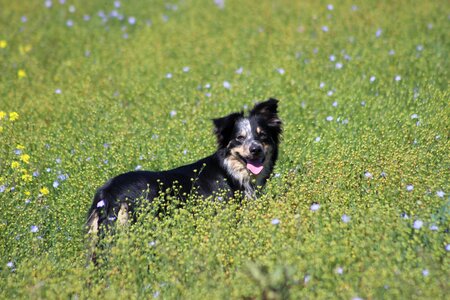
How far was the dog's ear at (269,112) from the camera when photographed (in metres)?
6.39

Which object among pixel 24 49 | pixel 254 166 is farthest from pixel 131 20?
pixel 254 166

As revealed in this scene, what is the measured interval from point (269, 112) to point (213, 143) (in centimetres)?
79

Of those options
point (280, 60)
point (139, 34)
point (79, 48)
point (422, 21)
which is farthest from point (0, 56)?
point (422, 21)

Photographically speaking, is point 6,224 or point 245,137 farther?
point 245,137

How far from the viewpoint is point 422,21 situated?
389 inches

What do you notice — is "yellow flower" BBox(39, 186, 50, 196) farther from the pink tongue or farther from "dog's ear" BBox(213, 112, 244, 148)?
the pink tongue

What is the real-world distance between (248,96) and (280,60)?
1352mm

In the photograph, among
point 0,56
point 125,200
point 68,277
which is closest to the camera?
point 68,277

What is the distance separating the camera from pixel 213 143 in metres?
6.94

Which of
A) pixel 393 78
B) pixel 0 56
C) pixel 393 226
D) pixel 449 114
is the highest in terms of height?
pixel 393 226

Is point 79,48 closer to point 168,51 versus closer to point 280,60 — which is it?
point 168,51

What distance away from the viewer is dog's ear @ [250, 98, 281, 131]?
6.39m

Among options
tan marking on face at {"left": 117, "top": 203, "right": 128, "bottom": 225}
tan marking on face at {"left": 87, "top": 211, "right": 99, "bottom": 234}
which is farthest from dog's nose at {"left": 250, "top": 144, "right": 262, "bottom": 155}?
tan marking on face at {"left": 87, "top": 211, "right": 99, "bottom": 234}

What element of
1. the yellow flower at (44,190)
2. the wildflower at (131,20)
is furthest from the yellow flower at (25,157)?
the wildflower at (131,20)
